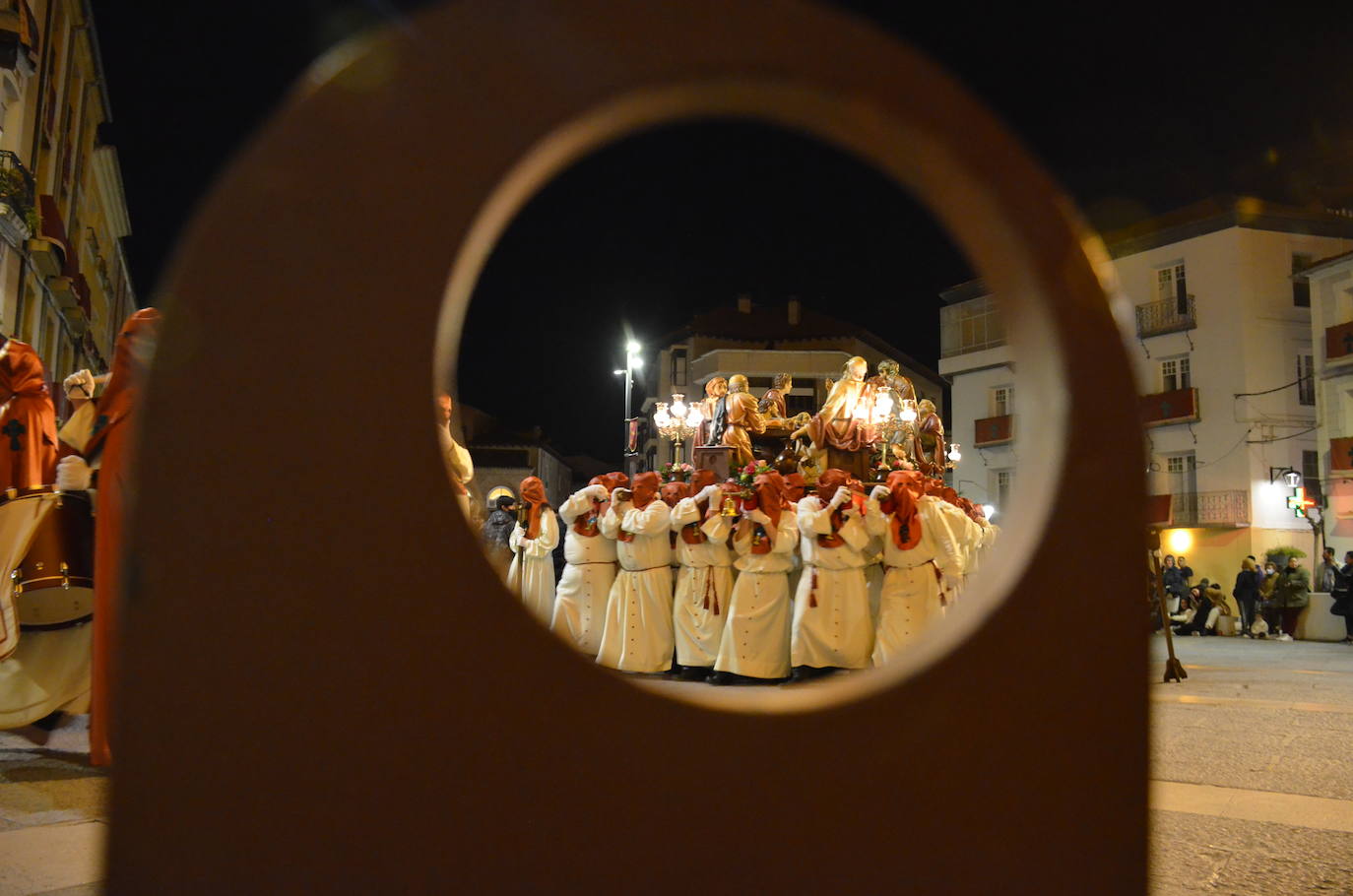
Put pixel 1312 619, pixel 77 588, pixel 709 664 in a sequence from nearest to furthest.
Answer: pixel 77 588
pixel 709 664
pixel 1312 619

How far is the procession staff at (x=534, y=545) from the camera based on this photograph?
1121cm

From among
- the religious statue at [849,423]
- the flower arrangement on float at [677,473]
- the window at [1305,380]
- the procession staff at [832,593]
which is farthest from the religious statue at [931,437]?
the window at [1305,380]

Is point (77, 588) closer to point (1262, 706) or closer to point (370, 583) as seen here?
point (370, 583)

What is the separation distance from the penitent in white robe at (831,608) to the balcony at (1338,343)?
75.8 feet

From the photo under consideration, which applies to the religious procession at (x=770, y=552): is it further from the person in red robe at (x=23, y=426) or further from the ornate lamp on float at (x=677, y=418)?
the person in red robe at (x=23, y=426)

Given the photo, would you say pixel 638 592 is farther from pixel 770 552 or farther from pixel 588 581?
pixel 770 552

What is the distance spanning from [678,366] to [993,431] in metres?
15.2

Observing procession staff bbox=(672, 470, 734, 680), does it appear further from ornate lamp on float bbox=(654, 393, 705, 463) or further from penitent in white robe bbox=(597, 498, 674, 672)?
ornate lamp on float bbox=(654, 393, 705, 463)

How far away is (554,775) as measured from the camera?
1.15 m

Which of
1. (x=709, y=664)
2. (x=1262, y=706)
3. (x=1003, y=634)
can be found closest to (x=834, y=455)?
(x=709, y=664)

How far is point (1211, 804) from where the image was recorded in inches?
157

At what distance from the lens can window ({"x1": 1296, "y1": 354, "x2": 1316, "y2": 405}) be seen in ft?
88.2

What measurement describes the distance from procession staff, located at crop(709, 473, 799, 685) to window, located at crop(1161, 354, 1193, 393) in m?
24.8

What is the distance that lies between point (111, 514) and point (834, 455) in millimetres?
7255
